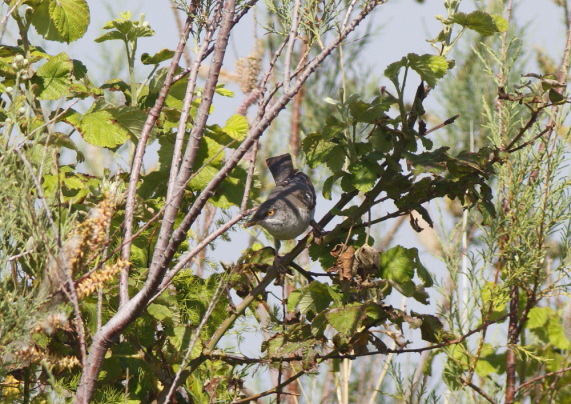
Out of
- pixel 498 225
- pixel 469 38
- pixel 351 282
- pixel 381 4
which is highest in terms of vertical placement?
pixel 469 38

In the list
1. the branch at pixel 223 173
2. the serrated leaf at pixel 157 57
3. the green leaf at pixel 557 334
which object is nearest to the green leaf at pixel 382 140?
the branch at pixel 223 173

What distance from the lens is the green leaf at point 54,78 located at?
264 centimetres

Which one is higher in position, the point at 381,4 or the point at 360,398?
the point at 381,4

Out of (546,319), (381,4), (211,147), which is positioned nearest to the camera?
(381,4)

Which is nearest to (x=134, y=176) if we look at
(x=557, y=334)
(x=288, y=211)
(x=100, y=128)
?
(x=100, y=128)

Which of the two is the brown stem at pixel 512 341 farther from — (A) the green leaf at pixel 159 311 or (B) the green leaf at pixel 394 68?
(A) the green leaf at pixel 159 311

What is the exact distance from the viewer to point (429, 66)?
7.79ft

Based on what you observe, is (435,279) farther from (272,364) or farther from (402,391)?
(272,364)

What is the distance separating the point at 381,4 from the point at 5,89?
3.88 feet

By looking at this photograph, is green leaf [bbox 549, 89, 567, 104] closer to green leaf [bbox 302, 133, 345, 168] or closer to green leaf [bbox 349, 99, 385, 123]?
green leaf [bbox 349, 99, 385, 123]

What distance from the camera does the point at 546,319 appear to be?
3812 millimetres

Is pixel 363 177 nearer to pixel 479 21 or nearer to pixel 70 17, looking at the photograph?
pixel 479 21

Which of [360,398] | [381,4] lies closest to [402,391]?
[360,398]

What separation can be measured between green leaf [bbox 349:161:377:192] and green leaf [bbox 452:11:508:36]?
529mm
